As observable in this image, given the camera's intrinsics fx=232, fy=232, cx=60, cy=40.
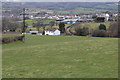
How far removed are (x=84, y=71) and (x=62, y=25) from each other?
42.2 metres

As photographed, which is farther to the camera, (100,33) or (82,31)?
(82,31)

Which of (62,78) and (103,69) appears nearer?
(62,78)

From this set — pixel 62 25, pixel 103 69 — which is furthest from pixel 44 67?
pixel 62 25

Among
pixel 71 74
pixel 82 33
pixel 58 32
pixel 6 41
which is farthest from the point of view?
pixel 58 32

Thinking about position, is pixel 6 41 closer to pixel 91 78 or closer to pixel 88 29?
pixel 91 78

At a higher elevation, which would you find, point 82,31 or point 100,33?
point 82,31

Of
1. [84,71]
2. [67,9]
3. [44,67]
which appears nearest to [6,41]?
[44,67]

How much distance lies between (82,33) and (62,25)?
29.7ft

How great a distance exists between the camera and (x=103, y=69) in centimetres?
923

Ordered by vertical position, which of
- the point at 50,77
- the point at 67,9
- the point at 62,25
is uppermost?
the point at 67,9

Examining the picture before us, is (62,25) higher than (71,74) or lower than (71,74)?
higher

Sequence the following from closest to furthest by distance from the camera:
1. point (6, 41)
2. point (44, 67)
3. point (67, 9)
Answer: point (44, 67), point (6, 41), point (67, 9)

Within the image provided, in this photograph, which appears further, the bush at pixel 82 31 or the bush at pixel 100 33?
the bush at pixel 82 31

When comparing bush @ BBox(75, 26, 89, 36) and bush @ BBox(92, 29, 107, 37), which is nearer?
bush @ BBox(92, 29, 107, 37)
